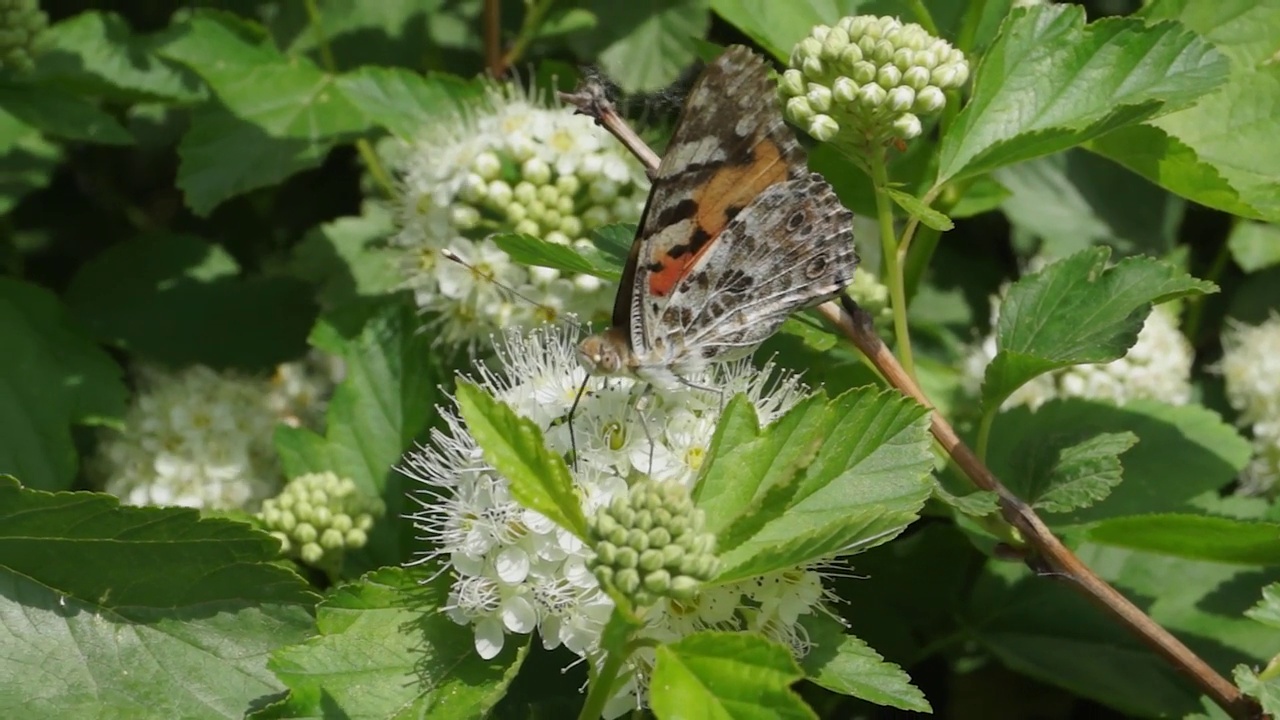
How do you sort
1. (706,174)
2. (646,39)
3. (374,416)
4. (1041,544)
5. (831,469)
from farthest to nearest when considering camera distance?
(646,39) < (374,416) < (706,174) < (1041,544) < (831,469)

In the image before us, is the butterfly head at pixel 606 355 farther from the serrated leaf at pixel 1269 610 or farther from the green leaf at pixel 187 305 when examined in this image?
the green leaf at pixel 187 305

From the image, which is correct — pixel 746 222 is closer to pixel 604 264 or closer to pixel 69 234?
pixel 604 264

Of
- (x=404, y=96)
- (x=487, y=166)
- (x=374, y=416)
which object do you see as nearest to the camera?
(x=374, y=416)

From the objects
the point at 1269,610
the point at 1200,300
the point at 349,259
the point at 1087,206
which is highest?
the point at 1269,610

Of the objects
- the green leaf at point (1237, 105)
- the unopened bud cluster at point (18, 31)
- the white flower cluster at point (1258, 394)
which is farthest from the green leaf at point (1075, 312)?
the unopened bud cluster at point (18, 31)

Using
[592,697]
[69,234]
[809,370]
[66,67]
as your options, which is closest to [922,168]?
[809,370]

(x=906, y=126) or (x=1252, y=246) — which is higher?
(x=906, y=126)

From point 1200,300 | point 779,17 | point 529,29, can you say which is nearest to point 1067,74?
point 779,17

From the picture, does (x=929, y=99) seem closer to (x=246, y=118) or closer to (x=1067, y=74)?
(x=1067, y=74)
